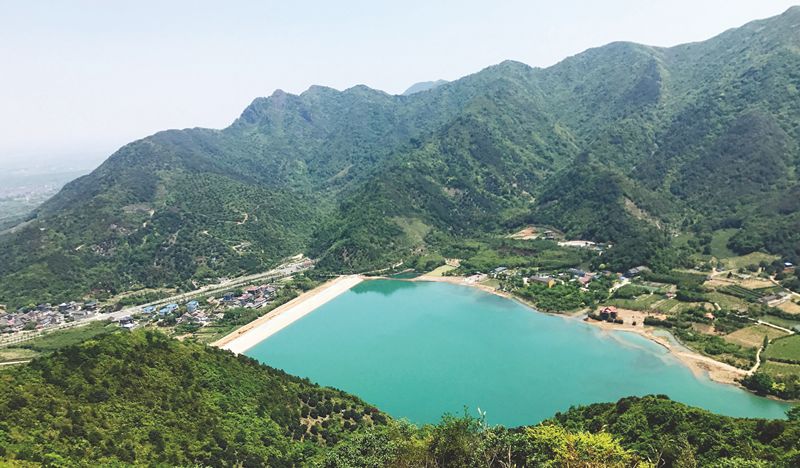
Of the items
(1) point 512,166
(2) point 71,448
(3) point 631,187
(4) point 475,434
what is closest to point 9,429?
(2) point 71,448

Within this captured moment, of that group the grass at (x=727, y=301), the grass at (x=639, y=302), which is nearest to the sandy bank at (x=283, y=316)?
the grass at (x=639, y=302)

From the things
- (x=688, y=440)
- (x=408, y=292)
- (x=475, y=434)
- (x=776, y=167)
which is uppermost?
(x=776, y=167)

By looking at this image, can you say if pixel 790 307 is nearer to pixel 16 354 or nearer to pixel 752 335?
pixel 752 335

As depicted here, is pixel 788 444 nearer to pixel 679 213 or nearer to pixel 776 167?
pixel 679 213

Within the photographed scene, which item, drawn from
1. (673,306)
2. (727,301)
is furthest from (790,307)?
(673,306)

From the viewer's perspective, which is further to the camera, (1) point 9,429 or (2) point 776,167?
(2) point 776,167

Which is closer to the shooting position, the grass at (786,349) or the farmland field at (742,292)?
the grass at (786,349)

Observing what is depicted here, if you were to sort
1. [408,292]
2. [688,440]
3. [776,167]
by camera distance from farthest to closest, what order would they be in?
[776,167] → [408,292] → [688,440]

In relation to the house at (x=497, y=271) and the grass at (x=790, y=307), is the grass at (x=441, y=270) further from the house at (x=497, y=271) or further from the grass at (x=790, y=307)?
the grass at (x=790, y=307)
